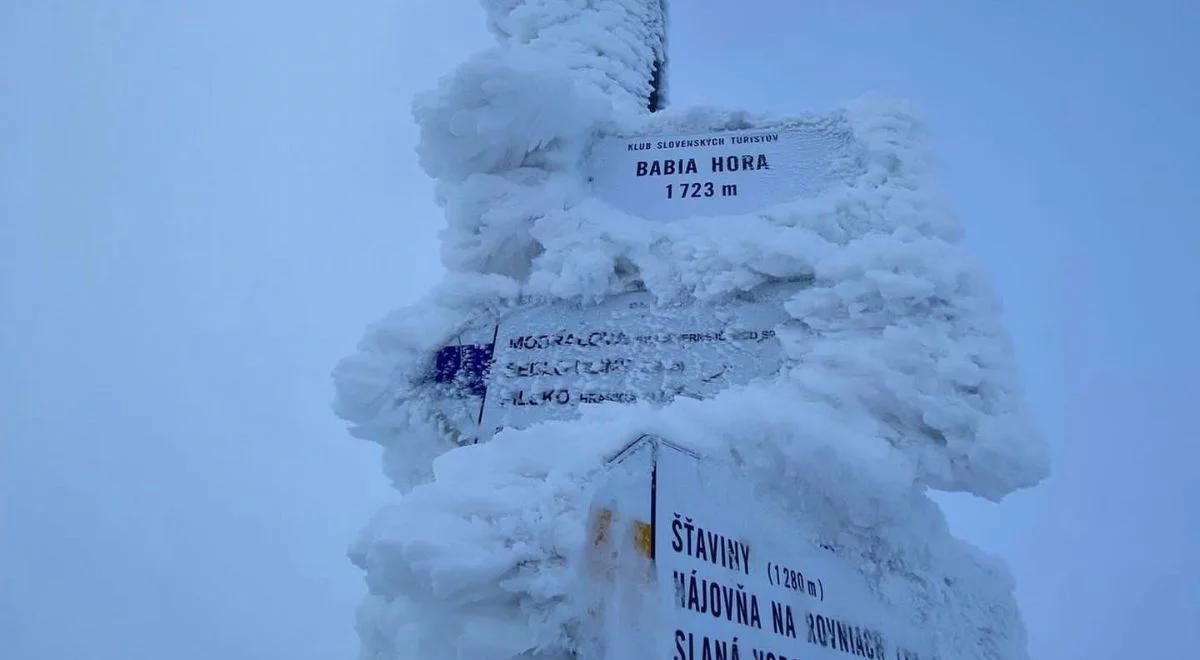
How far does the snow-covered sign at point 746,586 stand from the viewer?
8.11ft

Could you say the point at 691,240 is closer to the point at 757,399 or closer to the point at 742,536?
the point at 757,399

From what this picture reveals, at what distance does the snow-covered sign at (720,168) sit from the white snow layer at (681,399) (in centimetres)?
10

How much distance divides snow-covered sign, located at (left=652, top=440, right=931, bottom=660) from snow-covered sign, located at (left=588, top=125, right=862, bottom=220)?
1.75 metres

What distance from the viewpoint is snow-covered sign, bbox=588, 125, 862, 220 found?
13.6 ft

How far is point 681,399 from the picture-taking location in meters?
3.07

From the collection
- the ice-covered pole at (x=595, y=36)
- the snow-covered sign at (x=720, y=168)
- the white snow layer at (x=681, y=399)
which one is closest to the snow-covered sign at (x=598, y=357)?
the white snow layer at (x=681, y=399)

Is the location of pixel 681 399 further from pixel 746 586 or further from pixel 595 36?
pixel 595 36

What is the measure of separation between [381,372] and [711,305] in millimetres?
1522

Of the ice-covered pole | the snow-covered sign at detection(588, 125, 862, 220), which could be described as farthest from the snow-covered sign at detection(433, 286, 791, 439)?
the ice-covered pole

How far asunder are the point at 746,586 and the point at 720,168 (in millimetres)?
2352

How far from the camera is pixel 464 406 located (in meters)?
3.53

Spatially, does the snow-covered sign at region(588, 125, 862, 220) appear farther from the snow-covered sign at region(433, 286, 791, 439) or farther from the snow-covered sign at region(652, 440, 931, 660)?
the snow-covered sign at region(652, 440, 931, 660)

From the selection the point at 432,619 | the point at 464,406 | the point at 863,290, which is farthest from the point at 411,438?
the point at 863,290

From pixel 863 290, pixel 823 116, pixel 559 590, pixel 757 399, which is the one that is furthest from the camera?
pixel 823 116
